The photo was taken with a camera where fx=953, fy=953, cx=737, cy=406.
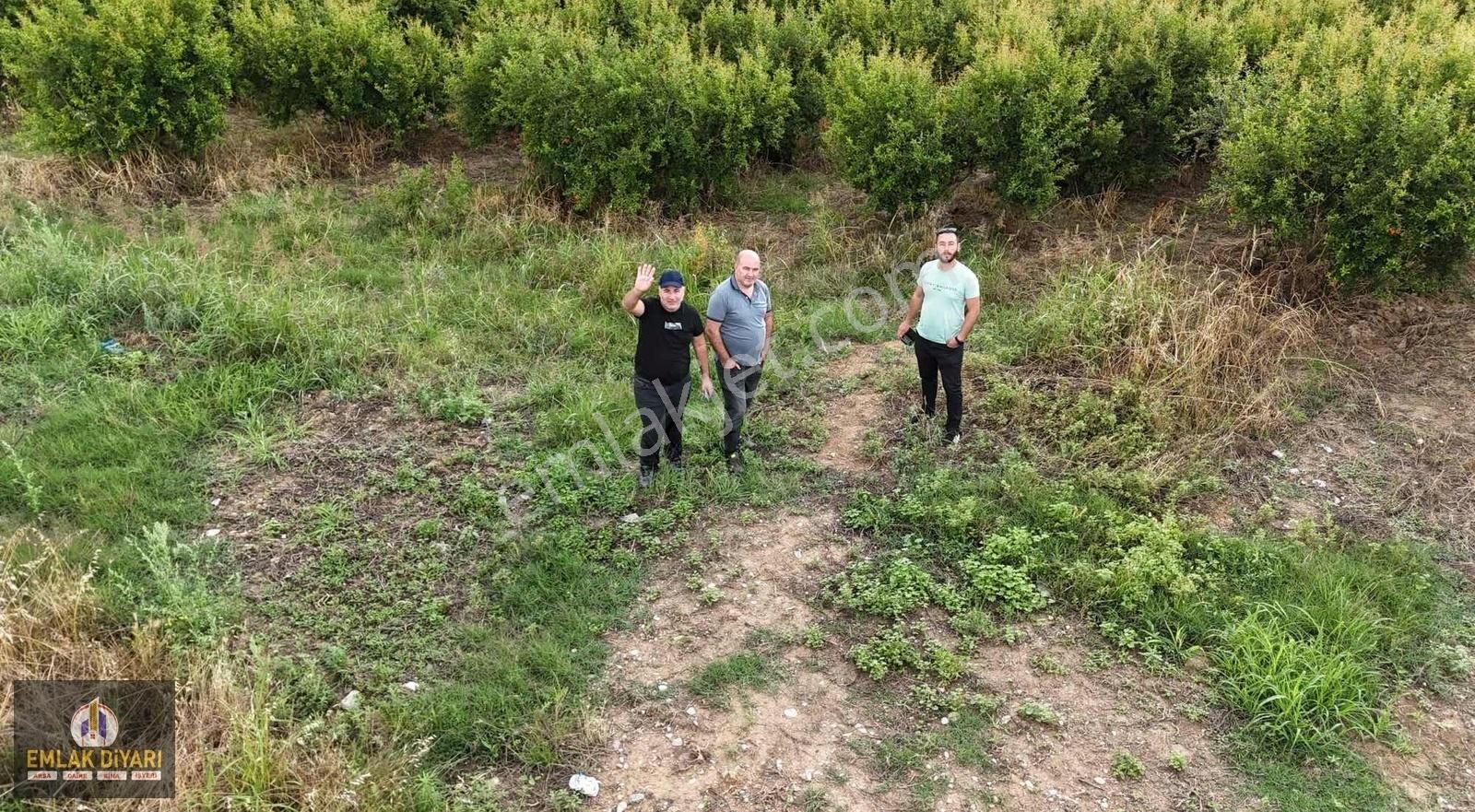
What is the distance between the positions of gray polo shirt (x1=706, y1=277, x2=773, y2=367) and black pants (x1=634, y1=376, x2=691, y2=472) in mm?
374

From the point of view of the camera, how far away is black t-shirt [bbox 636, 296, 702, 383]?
18.2 ft

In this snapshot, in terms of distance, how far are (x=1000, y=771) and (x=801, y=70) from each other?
7864 mm

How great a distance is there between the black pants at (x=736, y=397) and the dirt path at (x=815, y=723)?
0.96 m

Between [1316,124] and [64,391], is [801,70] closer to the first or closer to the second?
[1316,124]

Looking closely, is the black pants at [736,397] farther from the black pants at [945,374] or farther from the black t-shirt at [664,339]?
the black pants at [945,374]

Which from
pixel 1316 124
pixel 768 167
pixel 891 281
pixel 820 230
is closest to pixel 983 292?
pixel 891 281

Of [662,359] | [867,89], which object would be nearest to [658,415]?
[662,359]

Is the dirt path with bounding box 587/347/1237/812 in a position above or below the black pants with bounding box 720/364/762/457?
below

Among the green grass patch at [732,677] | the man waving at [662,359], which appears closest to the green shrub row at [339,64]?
the man waving at [662,359]

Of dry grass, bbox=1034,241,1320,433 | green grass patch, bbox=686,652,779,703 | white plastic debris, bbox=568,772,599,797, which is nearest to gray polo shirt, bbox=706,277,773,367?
green grass patch, bbox=686,652,779,703

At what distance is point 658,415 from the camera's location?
5.80 metres

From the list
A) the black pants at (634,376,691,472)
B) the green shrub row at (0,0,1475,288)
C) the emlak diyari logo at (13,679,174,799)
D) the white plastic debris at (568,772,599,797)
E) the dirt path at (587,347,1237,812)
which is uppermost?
the green shrub row at (0,0,1475,288)

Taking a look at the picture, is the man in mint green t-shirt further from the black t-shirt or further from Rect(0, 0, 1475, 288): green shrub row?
Rect(0, 0, 1475, 288): green shrub row

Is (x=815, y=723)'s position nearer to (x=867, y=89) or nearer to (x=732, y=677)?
(x=732, y=677)
